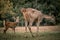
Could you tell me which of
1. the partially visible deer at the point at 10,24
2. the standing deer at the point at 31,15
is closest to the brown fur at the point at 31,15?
the standing deer at the point at 31,15

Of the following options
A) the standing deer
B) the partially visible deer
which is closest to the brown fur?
the standing deer

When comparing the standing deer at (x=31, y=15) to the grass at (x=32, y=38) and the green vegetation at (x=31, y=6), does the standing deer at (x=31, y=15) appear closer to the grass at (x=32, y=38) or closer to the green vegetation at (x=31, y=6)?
the green vegetation at (x=31, y=6)

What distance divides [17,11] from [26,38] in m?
0.53

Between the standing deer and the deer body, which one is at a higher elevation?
the standing deer

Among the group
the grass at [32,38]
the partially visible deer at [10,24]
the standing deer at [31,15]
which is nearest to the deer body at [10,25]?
the partially visible deer at [10,24]

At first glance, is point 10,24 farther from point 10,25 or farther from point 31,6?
point 31,6

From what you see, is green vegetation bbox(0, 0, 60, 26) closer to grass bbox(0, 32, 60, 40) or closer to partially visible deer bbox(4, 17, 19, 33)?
partially visible deer bbox(4, 17, 19, 33)

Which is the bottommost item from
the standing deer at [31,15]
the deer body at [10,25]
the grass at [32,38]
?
the grass at [32,38]

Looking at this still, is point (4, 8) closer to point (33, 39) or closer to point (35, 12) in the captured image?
point (35, 12)

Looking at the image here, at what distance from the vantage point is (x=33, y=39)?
2645 mm

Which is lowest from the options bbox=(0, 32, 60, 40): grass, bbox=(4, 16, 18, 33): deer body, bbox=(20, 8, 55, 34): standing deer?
bbox=(0, 32, 60, 40): grass

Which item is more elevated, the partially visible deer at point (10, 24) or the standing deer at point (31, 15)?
the standing deer at point (31, 15)

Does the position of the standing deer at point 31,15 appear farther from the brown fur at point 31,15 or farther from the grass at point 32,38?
the grass at point 32,38

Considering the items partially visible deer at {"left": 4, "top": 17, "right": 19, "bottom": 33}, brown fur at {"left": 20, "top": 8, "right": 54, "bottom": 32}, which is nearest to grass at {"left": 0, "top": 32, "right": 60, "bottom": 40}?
partially visible deer at {"left": 4, "top": 17, "right": 19, "bottom": 33}
